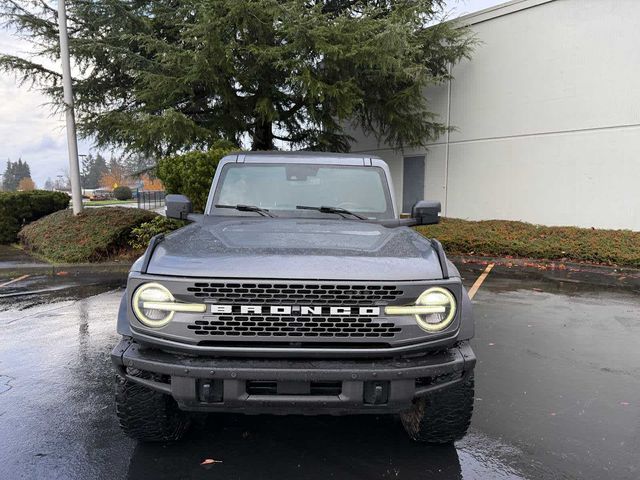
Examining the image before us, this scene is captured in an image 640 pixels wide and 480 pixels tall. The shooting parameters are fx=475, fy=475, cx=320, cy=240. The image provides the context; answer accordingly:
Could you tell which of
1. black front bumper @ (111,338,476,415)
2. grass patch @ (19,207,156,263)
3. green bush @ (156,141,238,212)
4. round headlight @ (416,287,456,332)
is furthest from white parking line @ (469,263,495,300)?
grass patch @ (19,207,156,263)

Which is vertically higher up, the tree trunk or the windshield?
the tree trunk

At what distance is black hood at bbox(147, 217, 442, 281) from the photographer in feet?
8.11

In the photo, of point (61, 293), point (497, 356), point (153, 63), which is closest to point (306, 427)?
point (497, 356)

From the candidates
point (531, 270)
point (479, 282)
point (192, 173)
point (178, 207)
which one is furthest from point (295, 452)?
point (531, 270)

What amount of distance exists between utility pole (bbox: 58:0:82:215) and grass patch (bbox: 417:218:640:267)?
349 inches

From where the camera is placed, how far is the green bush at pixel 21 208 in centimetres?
1277

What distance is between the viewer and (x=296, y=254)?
2.60m

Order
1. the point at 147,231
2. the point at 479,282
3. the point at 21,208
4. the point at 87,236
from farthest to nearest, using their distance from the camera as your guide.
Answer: the point at 21,208
the point at 87,236
the point at 147,231
the point at 479,282

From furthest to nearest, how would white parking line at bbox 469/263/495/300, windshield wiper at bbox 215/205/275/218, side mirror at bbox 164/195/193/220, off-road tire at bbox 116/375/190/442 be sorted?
white parking line at bbox 469/263/495/300 < side mirror at bbox 164/195/193/220 < windshield wiper at bbox 215/205/275/218 < off-road tire at bbox 116/375/190/442

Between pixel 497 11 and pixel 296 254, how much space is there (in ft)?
44.2

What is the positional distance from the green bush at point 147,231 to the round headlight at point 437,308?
8519 mm

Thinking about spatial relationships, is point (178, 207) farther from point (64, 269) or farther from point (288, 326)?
point (64, 269)

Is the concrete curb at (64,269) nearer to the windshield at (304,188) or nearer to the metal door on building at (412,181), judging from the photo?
the windshield at (304,188)

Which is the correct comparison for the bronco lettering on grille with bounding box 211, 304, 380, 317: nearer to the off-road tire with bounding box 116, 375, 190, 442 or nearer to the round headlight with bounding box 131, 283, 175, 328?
the round headlight with bounding box 131, 283, 175, 328
